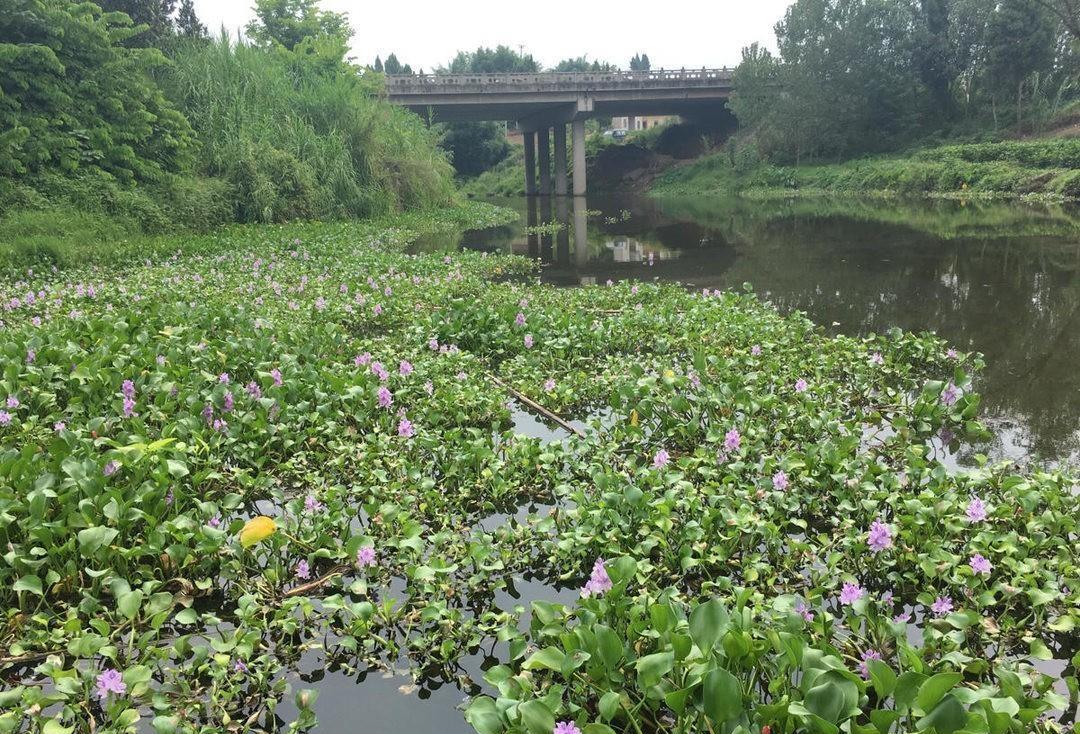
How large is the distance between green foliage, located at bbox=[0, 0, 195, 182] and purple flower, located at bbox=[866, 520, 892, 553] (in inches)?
586

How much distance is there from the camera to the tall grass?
16391 mm

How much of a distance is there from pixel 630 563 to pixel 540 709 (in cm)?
68

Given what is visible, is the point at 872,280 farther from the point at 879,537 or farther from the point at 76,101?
the point at 76,101

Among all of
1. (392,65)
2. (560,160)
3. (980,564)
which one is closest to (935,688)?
(980,564)

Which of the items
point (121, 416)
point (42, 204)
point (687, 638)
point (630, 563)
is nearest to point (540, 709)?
point (687, 638)

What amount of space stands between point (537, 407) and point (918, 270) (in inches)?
340

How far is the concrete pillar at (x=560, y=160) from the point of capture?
1925 inches

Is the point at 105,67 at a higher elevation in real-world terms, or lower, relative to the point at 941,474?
higher

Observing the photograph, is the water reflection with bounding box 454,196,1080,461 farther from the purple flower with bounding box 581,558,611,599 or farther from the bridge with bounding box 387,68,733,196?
the bridge with bounding box 387,68,733,196

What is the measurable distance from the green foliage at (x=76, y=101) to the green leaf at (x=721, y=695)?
591 inches

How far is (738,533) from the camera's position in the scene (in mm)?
2889

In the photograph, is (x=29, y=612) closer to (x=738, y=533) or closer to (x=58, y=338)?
(x=738, y=533)

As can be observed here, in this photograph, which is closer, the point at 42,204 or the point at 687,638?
the point at 687,638

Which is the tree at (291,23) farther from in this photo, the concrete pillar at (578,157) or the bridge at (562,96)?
the concrete pillar at (578,157)
